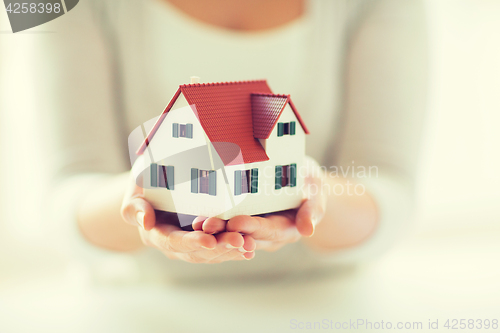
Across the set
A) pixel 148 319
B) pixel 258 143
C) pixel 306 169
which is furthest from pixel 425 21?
pixel 148 319

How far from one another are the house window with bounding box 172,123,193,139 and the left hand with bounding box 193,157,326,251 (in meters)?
0.12

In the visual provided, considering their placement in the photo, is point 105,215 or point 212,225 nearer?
point 212,225

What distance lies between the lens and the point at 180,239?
2.16ft

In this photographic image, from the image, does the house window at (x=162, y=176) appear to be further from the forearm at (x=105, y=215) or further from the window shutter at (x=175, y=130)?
the forearm at (x=105, y=215)

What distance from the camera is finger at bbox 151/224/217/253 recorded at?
62 cm

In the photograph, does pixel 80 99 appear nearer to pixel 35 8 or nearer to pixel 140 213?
pixel 35 8

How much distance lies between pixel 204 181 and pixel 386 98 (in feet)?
2.01

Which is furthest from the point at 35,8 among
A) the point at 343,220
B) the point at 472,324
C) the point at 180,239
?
the point at 472,324

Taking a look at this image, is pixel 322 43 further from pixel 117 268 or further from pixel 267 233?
pixel 117 268

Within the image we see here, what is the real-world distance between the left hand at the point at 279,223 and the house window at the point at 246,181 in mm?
39

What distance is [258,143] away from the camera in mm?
678

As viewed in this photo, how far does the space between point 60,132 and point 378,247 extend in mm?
752

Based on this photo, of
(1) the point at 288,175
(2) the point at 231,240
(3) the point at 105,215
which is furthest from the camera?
(3) the point at 105,215

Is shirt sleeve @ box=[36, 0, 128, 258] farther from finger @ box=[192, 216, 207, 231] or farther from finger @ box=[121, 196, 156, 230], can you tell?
finger @ box=[192, 216, 207, 231]
